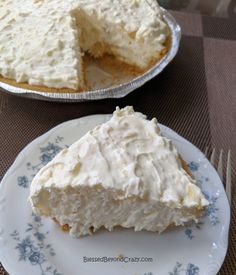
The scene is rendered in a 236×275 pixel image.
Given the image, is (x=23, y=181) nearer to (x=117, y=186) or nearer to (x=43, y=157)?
(x=43, y=157)

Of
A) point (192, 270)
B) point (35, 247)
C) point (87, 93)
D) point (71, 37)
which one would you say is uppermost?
point (71, 37)

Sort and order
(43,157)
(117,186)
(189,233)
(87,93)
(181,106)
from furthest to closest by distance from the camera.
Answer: (181,106) → (87,93) → (43,157) → (189,233) → (117,186)

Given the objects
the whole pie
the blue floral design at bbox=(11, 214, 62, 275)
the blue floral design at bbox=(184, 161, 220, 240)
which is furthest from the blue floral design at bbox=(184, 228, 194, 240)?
the whole pie

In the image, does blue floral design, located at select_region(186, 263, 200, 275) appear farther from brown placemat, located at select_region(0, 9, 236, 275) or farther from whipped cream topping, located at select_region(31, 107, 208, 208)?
brown placemat, located at select_region(0, 9, 236, 275)

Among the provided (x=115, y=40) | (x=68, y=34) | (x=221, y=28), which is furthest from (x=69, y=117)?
(x=221, y=28)

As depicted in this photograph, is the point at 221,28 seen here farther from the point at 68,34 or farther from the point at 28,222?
the point at 28,222

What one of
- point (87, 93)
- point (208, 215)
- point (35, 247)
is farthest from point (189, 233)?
point (87, 93)

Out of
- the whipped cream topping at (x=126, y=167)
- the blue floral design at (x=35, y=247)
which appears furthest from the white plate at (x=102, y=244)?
the whipped cream topping at (x=126, y=167)

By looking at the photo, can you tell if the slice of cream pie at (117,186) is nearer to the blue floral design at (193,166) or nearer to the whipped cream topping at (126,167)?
the whipped cream topping at (126,167)
